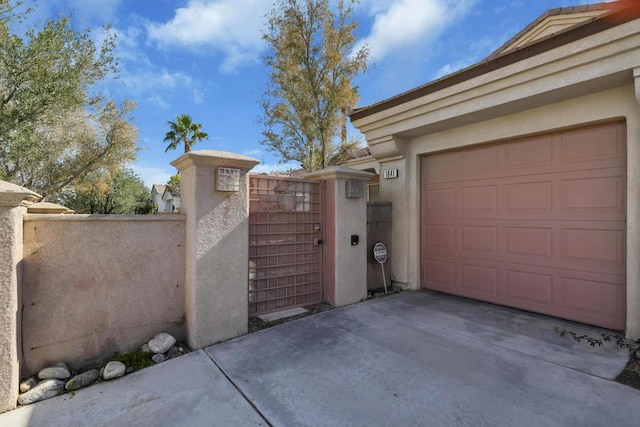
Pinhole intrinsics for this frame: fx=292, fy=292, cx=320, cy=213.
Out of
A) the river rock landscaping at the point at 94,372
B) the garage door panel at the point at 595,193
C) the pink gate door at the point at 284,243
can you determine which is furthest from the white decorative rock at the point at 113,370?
the garage door panel at the point at 595,193

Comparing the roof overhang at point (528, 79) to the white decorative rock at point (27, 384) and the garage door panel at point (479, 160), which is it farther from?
the white decorative rock at point (27, 384)

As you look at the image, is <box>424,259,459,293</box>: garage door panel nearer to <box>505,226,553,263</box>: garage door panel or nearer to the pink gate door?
<box>505,226,553,263</box>: garage door panel

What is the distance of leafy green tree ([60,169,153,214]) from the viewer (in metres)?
14.3

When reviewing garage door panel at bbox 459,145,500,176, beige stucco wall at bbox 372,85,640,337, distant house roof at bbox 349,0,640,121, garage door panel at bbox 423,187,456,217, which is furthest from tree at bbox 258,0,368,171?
garage door panel at bbox 459,145,500,176

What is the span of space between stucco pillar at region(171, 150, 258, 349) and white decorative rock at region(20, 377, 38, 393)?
1.41 m

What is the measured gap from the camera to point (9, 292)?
257 cm

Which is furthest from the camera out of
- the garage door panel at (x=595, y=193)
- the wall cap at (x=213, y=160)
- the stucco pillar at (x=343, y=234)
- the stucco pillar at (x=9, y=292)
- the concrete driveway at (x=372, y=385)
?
the stucco pillar at (x=343, y=234)

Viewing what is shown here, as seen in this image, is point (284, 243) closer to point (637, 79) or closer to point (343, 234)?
point (343, 234)

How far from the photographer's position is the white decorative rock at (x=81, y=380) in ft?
9.09

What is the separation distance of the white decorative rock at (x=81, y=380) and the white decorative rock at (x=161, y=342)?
558mm

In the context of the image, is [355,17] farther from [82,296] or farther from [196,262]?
[82,296]

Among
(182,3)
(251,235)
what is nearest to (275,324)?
(251,235)

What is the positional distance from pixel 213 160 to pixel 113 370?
2490 millimetres

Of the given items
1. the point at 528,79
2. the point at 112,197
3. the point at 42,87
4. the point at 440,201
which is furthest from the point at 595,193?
the point at 112,197
